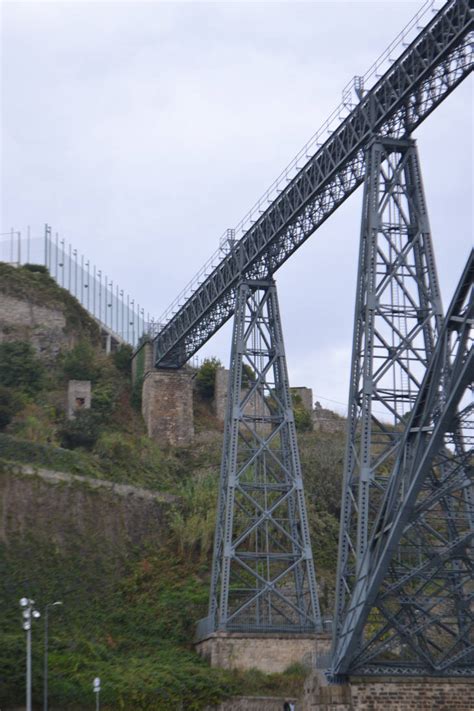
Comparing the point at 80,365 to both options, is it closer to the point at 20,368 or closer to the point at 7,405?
the point at 20,368

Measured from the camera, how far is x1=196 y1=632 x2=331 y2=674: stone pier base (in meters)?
38.2

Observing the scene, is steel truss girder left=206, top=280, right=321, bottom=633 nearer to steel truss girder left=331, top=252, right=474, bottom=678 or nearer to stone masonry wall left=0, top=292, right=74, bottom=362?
steel truss girder left=331, top=252, right=474, bottom=678

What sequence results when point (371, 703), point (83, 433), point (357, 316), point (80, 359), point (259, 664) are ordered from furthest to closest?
1. point (80, 359)
2. point (83, 433)
3. point (259, 664)
4. point (357, 316)
5. point (371, 703)

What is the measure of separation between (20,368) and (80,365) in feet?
8.88

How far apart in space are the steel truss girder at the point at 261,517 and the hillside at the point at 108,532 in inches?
59.2

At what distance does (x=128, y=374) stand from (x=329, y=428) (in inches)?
358

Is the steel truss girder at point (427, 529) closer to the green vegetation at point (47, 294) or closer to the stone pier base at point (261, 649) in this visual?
the stone pier base at point (261, 649)

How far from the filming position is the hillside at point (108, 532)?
3672cm

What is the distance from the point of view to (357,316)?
32.3 m

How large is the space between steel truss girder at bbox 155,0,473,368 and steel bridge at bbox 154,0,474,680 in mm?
51

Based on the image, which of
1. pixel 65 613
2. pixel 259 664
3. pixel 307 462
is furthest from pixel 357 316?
pixel 307 462

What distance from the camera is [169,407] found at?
53.9m

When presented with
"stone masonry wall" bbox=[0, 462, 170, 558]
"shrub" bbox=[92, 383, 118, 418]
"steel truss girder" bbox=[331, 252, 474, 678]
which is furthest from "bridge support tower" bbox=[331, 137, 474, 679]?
"shrub" bbox=[92, 383, 118, 418]

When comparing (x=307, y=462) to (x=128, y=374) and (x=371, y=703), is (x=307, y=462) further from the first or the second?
(x=371, y=703)
